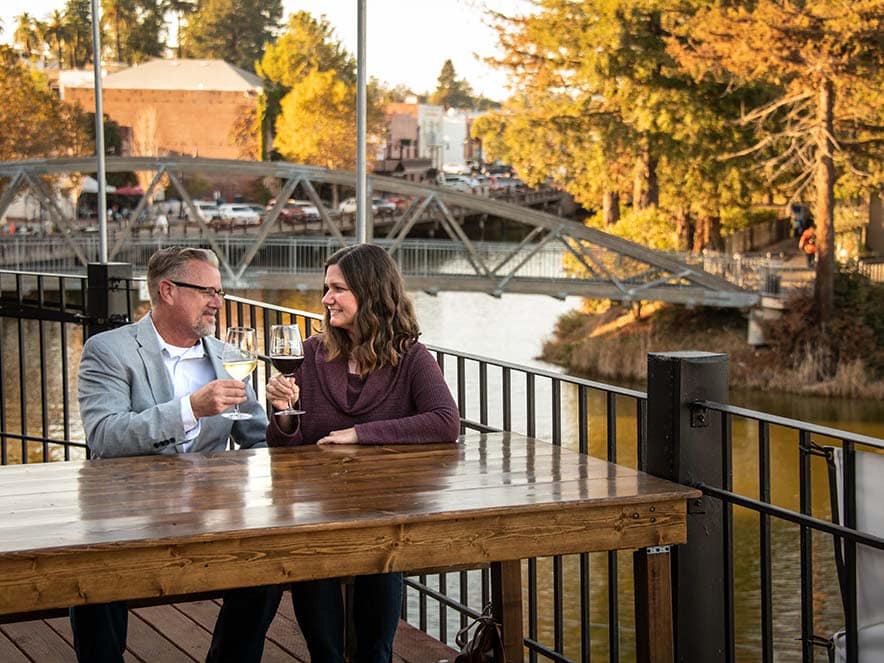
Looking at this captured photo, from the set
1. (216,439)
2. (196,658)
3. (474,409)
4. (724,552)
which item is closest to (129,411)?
(216,439)

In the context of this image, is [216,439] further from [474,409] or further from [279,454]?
[474,409]

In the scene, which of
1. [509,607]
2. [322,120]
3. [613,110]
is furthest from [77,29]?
[509,607]

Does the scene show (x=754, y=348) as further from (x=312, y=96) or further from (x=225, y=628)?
(x=312, y=96)

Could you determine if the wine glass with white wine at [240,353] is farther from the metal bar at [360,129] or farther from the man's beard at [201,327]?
the metal bar at [360,129]

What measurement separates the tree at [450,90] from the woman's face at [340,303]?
61895 mm

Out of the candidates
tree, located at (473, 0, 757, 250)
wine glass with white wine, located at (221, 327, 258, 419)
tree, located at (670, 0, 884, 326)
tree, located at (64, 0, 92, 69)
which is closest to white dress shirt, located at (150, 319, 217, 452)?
wine glass with white wine, located at (221, 327, 258, 419)

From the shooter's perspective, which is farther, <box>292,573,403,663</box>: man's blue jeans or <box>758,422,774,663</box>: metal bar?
<box>292,573,403,663</box>: man's blue jeans

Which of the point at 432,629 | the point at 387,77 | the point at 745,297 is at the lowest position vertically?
the point at 432,629

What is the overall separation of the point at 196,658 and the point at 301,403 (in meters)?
0.89

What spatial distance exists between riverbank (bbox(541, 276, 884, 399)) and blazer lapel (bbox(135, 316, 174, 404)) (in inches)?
1042

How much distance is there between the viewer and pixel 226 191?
72750 mm

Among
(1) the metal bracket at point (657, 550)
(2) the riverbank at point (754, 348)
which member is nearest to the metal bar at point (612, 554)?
(1) the metal bracket at point (657, 550)

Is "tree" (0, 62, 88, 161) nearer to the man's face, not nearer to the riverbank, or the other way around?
the riverbank

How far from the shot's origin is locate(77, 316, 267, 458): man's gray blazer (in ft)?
12.4
